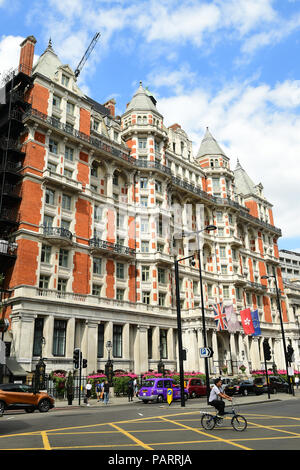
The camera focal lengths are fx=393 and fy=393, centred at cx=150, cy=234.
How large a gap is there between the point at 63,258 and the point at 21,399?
1840cm

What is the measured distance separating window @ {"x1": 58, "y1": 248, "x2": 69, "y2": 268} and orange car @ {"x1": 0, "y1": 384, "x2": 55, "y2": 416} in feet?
55.6

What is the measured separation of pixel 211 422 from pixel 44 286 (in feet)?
83.3

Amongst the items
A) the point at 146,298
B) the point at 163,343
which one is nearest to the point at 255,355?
the point at 163,343

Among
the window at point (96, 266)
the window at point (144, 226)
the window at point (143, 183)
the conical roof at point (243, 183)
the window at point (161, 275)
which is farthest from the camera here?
the conical roof at point (243, 183)

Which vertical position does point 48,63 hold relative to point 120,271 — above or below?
above

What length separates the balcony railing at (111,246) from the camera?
39.8 meters

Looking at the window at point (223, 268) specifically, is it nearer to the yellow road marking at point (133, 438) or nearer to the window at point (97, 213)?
the window at point (97, 213)

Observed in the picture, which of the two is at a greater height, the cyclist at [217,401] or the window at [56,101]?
the window at [56,101]

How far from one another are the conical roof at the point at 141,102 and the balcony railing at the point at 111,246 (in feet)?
64.5

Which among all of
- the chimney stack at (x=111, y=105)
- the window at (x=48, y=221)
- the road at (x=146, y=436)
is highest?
the chimney stack at (x=111, y=105)

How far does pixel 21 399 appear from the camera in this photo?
Answer: 20234 millimetres

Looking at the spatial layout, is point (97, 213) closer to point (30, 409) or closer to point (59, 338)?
point (59, 338)

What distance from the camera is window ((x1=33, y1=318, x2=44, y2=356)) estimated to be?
3238 cm

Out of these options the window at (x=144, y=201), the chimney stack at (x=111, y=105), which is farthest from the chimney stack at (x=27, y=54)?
the window at (x=144, y=201)
